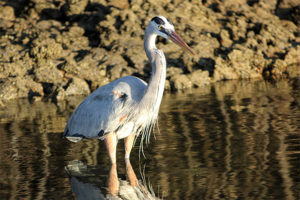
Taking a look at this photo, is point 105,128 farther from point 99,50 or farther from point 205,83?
point 99,50

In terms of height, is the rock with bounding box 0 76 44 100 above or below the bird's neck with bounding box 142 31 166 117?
below

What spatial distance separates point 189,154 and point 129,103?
3.76 feet

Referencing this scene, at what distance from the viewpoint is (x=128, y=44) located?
16.9 meters

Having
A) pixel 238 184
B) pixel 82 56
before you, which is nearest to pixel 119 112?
pixel 238 184

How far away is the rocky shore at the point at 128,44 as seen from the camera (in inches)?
620

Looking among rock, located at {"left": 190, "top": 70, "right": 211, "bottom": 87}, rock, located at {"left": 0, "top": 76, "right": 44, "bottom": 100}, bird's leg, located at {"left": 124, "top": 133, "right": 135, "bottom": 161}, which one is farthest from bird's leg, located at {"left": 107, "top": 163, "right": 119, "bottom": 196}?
rock, located at {"left": 0, "top": 76, "right": 44, "bottom": 100}

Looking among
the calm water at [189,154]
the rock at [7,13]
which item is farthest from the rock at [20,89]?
the rock at [7,13]

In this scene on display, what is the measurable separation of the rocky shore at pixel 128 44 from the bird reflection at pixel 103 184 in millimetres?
7713

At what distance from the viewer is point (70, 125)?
7965 mm

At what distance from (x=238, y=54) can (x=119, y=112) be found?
990cm

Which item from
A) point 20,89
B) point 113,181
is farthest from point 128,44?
point 113,181

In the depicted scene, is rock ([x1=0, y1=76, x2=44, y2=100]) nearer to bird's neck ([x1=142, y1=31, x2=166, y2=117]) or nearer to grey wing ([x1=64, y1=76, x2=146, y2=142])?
grey wing ([x1=64, y1=76, x2=146, y2=142])

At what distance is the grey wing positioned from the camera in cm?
731

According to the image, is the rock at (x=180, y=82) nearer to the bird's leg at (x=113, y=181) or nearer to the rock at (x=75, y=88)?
the rock at (x=75, y=88)
